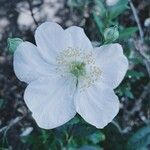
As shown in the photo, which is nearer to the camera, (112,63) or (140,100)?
(112,63)

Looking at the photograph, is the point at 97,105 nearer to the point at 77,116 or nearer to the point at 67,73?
the point at 67,73

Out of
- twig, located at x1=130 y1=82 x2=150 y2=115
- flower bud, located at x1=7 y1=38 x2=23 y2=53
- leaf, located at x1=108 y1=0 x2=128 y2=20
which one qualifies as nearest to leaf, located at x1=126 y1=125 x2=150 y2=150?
twig, located at x1=130 y1=82 x2=150 y2=115

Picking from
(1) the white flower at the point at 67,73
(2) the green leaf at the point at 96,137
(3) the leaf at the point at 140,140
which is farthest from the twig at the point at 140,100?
(1) the white flower at the point at 67,73

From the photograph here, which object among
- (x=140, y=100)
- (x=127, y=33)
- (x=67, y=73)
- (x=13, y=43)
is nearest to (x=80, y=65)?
(x=67, y=73)

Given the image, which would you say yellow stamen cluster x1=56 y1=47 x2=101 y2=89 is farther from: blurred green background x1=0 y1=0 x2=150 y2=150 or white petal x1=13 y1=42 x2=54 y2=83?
blurred green background x1=0 y1=0 x2=150 y2=150

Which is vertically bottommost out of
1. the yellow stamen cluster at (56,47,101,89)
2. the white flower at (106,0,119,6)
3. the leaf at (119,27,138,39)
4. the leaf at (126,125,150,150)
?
the leaf at (126,125,150,150)

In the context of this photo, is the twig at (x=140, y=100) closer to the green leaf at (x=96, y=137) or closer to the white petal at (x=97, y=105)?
the green leaf at (x=96, y=137)
